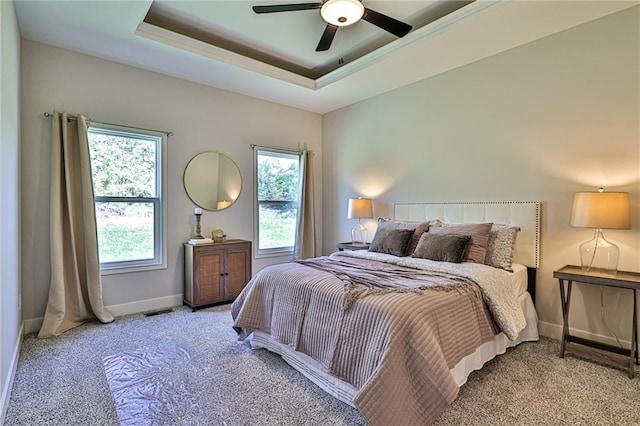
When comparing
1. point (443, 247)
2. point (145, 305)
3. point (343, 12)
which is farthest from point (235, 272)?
point (343, 12)

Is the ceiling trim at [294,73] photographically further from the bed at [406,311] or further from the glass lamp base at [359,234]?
the glass lamp base at [359,234]

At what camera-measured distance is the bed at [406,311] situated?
1685mm

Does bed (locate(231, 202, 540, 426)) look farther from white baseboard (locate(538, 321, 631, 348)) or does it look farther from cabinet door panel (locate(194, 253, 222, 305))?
cabinet door panel (locate(194, 253, 222, 305))

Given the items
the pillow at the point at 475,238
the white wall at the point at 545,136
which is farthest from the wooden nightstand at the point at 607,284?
the pillow at the point at 475,238

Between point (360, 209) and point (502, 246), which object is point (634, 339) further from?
point (360, 209)

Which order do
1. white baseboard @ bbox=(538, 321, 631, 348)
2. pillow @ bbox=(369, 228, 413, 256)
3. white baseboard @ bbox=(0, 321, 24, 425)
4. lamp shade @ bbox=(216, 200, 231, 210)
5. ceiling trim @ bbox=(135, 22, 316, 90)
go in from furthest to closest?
lamp shade @ bbox=(216, 200, 231, 210) < pillow @ bbox=(369, 228, 413, 256) < ceiling trim @ bbox=(135, 22, 316, 90) < white baseboard @ bbox=(538, 321, 631, 348) < white baseboard @ bbox=(0, 321, 24, 425)

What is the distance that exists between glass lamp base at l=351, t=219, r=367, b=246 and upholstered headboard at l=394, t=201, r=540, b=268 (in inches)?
41.5

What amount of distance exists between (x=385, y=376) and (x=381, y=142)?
3.54 metres

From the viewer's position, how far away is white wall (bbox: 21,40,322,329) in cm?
315

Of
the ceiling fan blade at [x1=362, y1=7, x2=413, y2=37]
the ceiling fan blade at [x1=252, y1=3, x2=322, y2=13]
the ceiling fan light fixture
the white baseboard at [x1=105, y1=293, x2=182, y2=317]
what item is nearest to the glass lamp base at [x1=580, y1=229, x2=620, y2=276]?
the ceiling fan blade at [x1=362, y1=7, x2=413, y2=37]

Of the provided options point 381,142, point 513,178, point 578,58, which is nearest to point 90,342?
point 381,142

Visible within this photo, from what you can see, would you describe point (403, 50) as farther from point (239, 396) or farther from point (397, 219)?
point (239, 396)

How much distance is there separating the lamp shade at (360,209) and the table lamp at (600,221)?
7.81ft

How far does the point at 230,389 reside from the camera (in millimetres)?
2180
